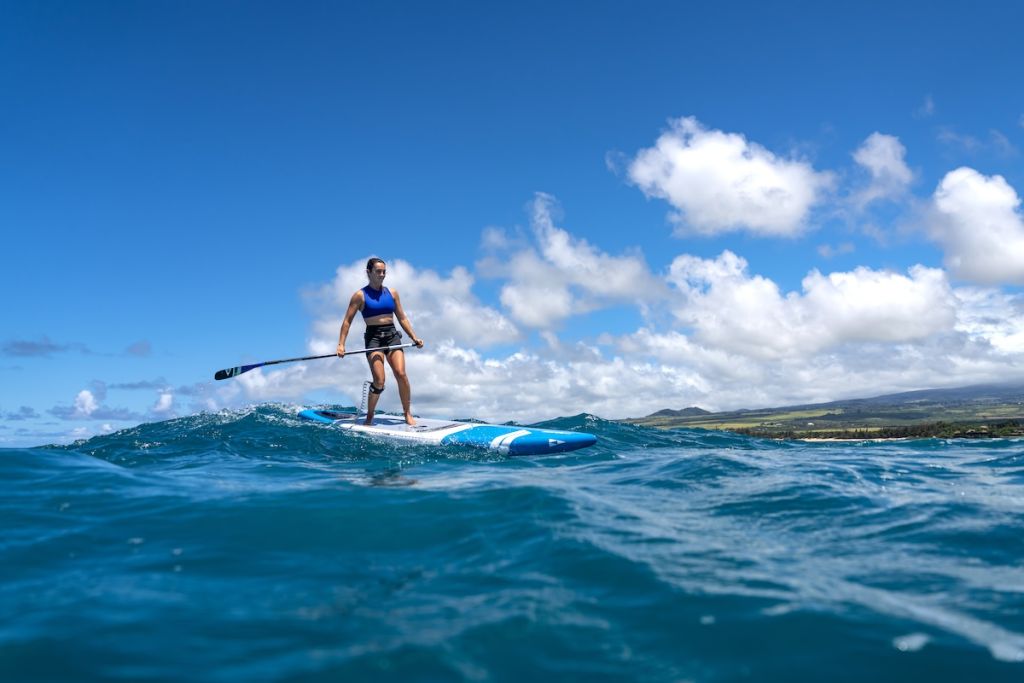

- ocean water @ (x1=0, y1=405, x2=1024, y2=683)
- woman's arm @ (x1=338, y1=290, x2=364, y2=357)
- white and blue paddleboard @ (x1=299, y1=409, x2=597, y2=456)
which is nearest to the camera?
ocean water @ (x1=0, y1=405, x2=1024, y2=683)

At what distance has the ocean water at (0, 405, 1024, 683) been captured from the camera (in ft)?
11.2

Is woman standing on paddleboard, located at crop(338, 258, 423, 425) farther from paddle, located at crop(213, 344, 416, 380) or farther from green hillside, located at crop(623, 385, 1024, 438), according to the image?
green hillside, located at crop(623, 385, 1024, 438)

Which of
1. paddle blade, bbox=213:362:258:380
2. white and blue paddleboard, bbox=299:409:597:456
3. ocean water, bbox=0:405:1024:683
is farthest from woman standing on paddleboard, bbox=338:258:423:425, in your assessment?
ocean water, bbox=0:405:1024:683

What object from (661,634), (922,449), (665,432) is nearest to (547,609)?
(661,634)

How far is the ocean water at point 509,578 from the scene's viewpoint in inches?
134

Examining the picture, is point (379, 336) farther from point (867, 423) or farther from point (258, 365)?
point (867, 423)

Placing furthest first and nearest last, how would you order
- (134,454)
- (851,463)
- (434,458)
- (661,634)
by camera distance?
(134,454), (434,458), (851,463), (661,634)

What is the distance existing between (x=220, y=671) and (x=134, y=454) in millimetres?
11444

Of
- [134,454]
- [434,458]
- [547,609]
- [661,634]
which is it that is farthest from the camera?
[134,454]

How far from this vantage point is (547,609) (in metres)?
3.96

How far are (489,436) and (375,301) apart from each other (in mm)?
4203

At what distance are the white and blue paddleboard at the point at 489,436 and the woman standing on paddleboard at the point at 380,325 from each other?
774 mm

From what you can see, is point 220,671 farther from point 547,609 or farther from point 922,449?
point 922,449

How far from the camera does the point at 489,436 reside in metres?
13.2
